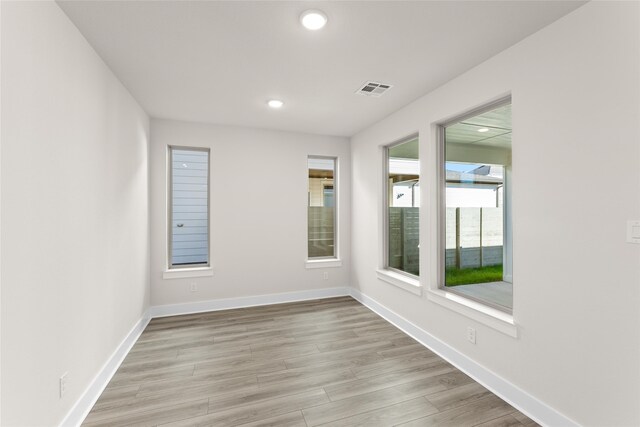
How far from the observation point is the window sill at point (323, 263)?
4363 mm

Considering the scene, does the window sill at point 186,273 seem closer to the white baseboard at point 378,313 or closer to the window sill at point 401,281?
the white baseboard at point 378,313

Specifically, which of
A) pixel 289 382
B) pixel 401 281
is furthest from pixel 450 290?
pixel 289 382

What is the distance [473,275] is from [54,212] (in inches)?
124

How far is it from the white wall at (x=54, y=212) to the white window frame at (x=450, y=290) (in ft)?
9.22

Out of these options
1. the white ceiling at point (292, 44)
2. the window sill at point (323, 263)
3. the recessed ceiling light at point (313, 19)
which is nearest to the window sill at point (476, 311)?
the window sill at point (323, 263)

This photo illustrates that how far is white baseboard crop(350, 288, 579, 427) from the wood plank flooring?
0.06m

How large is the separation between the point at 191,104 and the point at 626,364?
156 inches

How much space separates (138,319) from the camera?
3152mm

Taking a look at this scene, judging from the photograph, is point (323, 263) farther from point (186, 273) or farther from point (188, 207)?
point (188, 207)

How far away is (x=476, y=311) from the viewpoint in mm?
2297

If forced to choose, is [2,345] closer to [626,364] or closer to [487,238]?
[626,364]

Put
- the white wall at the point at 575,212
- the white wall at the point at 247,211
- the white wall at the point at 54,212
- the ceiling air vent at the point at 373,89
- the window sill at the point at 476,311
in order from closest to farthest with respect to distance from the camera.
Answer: the white wall at the point at 54,212
the white wall at the point at 575,212
the window sill at the point at 476,311
the ceiling air vent at the point at 373,89
the white wall at the point at 247,211

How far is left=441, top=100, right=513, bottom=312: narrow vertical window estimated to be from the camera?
2363 millimetres

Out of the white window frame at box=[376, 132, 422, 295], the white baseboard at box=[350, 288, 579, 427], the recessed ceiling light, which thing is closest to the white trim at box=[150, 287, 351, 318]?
the white window frame at box=[376, 132, 422, 295]
